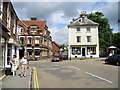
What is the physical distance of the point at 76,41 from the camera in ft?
200

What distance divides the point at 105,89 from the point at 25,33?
5275cm

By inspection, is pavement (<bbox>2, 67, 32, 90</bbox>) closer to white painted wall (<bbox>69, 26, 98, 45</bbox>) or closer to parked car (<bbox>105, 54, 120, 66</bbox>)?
parked car (<bbox>105, 54, 120, 66</bbox>)

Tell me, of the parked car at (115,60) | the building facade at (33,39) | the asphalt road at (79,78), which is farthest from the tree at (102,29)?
the asphalt road at (79,78)

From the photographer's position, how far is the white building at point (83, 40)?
60.7 m

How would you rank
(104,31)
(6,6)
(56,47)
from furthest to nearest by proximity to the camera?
(56,47), (104,31), (6,6)

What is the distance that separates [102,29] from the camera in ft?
253

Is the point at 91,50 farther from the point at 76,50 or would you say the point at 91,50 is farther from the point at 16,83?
the point at 16,83

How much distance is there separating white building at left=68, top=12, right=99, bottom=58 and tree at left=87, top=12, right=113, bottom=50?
45.0ft

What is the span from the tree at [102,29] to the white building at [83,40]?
45.0ft

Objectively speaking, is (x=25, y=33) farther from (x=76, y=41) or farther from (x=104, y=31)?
(x=104, y=31)

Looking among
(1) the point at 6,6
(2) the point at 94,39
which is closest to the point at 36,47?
(2) the point at 94,39

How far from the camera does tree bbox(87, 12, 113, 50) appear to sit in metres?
74.8

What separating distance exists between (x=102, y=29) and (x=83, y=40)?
17991mm

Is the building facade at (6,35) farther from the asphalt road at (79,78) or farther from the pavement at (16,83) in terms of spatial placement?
the asphalt road at (79,78)
